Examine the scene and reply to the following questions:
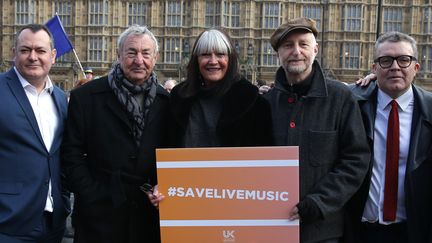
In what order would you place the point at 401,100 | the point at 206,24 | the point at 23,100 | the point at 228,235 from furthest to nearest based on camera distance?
the point at 206,24, the point at 401,100, the point at 23,100, the point at 228,235

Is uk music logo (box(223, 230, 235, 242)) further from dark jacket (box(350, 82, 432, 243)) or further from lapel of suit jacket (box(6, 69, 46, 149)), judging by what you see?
lapel of suit jacket (box(6, 69, 46, 149))

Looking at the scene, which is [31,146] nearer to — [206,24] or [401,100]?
[401,100]

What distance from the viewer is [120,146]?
13.0ft

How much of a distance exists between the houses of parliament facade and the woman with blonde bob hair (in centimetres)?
3079

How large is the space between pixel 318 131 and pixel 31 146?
215 centimetres

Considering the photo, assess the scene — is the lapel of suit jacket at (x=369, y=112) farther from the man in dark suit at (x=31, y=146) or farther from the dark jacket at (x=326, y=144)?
the man in dark suit at (x=31, y=146)

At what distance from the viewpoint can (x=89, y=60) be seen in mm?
34594

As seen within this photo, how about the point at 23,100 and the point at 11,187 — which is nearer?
the point at 11,187

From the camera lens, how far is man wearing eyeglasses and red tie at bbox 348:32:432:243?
3801 millimetres

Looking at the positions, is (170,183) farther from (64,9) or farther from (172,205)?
(64,9)

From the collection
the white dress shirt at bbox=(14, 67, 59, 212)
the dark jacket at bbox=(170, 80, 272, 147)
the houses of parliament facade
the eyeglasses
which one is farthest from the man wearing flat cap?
the houses of parliament facade

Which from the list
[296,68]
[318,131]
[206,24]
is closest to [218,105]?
[296,68]

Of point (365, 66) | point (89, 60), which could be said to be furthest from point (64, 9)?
point (365, 66)

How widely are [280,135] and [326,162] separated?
1.27 feet
